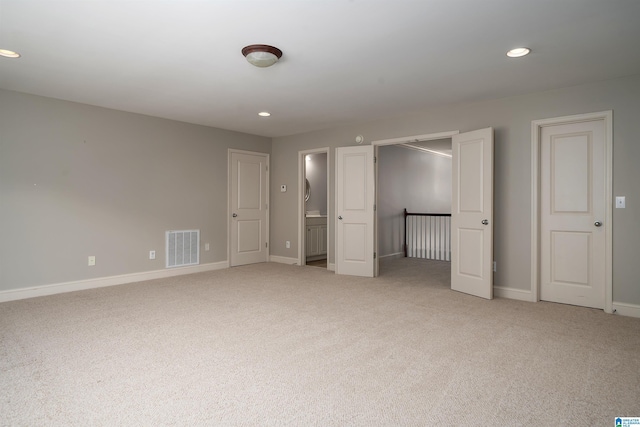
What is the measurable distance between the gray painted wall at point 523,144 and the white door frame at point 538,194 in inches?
1.7

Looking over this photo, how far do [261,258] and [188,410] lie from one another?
16.7 feet

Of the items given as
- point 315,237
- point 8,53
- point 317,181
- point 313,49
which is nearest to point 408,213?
point 317,181

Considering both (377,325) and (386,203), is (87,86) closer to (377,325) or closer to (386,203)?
(377,325)

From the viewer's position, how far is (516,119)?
431cm

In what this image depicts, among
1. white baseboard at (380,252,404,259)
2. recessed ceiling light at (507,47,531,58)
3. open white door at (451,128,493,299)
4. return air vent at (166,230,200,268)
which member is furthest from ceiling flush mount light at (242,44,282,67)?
white baseboard at (380,252,404,259)

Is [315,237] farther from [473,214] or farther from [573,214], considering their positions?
[573,214]

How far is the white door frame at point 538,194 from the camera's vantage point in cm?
371

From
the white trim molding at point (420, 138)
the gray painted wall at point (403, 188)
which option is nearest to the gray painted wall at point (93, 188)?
the white trim molding at point (420, 138)

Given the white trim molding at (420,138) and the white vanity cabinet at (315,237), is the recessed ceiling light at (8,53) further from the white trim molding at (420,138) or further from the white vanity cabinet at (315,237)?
the white vanity cabinet at (315,237)

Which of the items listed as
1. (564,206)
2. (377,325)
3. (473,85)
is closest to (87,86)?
(377,325)

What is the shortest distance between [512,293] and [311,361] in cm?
301

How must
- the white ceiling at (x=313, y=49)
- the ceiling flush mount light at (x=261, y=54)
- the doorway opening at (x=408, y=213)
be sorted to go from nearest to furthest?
1. the white ceiling at (x=313, y=49)
2. the ceiling flush mount light at (x=261, y=54)
3. the doorway opening at (x=408, y=213)

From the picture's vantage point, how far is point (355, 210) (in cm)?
571

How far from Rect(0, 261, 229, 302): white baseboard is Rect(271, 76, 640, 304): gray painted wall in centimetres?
240
